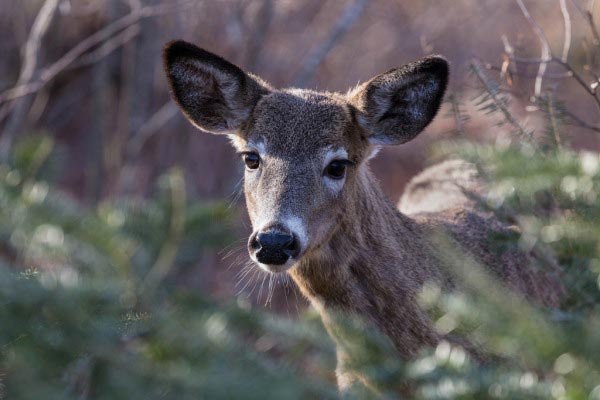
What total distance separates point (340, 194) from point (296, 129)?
0.41 meters

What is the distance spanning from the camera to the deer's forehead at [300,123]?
4.78 metres

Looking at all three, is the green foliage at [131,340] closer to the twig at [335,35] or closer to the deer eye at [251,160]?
the deer eye at [251,160]

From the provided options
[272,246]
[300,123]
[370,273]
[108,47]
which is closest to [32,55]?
[108,47]

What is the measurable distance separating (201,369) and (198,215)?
5.10 ft

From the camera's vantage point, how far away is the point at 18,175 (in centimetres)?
349

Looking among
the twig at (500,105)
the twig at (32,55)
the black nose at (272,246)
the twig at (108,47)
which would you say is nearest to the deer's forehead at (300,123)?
the black nose at (272,246)

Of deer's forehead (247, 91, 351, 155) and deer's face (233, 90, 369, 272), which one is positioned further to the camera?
deer's forehead (247, 91, 351, 155)

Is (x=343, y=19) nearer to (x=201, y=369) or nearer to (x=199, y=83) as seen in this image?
(x=199, y=83)

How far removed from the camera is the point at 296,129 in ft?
15.8

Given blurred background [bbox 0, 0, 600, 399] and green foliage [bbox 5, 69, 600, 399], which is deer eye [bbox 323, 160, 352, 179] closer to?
blurred background [bbox 0, 0, 600, 399]

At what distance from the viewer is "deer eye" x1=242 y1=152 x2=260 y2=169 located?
493 centimetres

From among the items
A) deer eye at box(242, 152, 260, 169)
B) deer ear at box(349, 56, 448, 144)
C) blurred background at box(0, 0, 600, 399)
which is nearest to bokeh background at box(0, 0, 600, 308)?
deer ear at box(349, 56, 448, 144)

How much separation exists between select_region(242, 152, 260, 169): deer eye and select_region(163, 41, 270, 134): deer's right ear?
0.41 m

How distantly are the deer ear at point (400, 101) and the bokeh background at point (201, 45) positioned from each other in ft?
1.78
